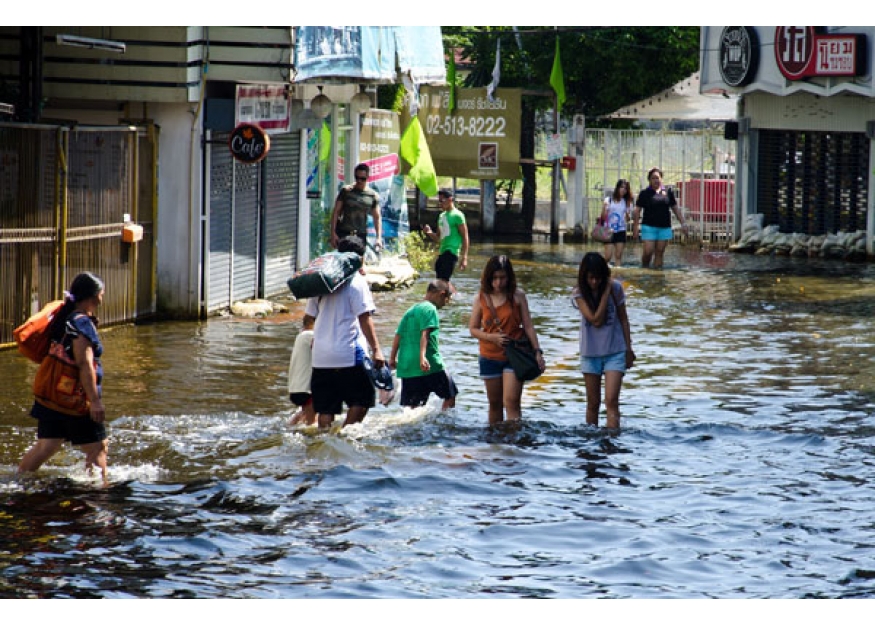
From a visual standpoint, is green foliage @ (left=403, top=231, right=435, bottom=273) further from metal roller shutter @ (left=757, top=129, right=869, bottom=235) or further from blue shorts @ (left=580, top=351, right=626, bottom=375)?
blue shorts @ (left=580, top=351, right=626, bottom=375)

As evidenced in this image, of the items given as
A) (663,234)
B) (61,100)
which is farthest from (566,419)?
(663,234)

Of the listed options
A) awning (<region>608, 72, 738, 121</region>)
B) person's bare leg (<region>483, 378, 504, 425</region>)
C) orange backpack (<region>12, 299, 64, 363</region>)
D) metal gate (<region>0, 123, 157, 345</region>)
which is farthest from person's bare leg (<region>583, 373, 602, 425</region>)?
awning (<region>608, 72, 738, 121</region>)

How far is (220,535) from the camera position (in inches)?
343

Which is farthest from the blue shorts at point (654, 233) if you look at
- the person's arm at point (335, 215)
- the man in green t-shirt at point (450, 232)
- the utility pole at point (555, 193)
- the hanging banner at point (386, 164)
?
the person's arm at point (335, 215)

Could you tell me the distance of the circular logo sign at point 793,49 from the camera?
26000mm

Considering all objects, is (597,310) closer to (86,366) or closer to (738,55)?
(86,366)

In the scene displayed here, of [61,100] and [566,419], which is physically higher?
[61,100]

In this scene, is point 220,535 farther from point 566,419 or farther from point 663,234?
point 663,234

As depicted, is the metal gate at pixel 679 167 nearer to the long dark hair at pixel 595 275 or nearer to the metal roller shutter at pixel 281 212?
the metal roller shutter at pixel 281 212

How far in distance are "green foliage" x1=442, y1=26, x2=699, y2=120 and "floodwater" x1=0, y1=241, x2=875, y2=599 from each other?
16.4 metres

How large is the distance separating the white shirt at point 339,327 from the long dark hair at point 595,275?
177 centimetres

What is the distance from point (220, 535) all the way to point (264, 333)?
27.3 ft

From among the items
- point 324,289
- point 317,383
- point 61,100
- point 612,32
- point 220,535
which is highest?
point 612,32

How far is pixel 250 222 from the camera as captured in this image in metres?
19.1
